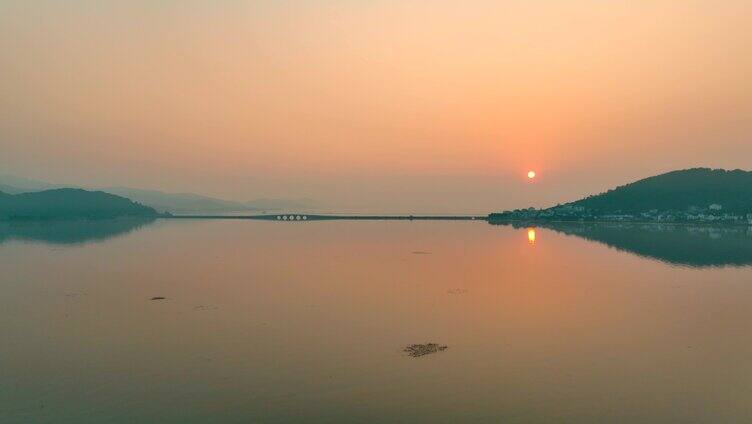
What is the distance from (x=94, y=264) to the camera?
249 ft

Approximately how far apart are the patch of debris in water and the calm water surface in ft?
2.21

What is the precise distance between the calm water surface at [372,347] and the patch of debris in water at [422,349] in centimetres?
67

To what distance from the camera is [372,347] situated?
30781 millimetres

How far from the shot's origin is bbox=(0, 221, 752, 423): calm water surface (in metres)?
21.9

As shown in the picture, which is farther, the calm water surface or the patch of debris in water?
the patch of debris in water

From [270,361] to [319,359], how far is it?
291 cm

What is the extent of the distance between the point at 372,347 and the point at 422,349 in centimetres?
329

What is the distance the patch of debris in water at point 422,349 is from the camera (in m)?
29.5

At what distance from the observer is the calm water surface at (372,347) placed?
71.8ft

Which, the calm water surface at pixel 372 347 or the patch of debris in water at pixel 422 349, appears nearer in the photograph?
the calm water surface at pixel 372 347

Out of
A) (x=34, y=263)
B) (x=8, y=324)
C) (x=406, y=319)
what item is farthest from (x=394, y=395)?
(x=34, y=263)

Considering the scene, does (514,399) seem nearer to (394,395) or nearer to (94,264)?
(394,395)

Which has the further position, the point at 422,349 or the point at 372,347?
the point at 372,347

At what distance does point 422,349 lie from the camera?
99.8 feet
